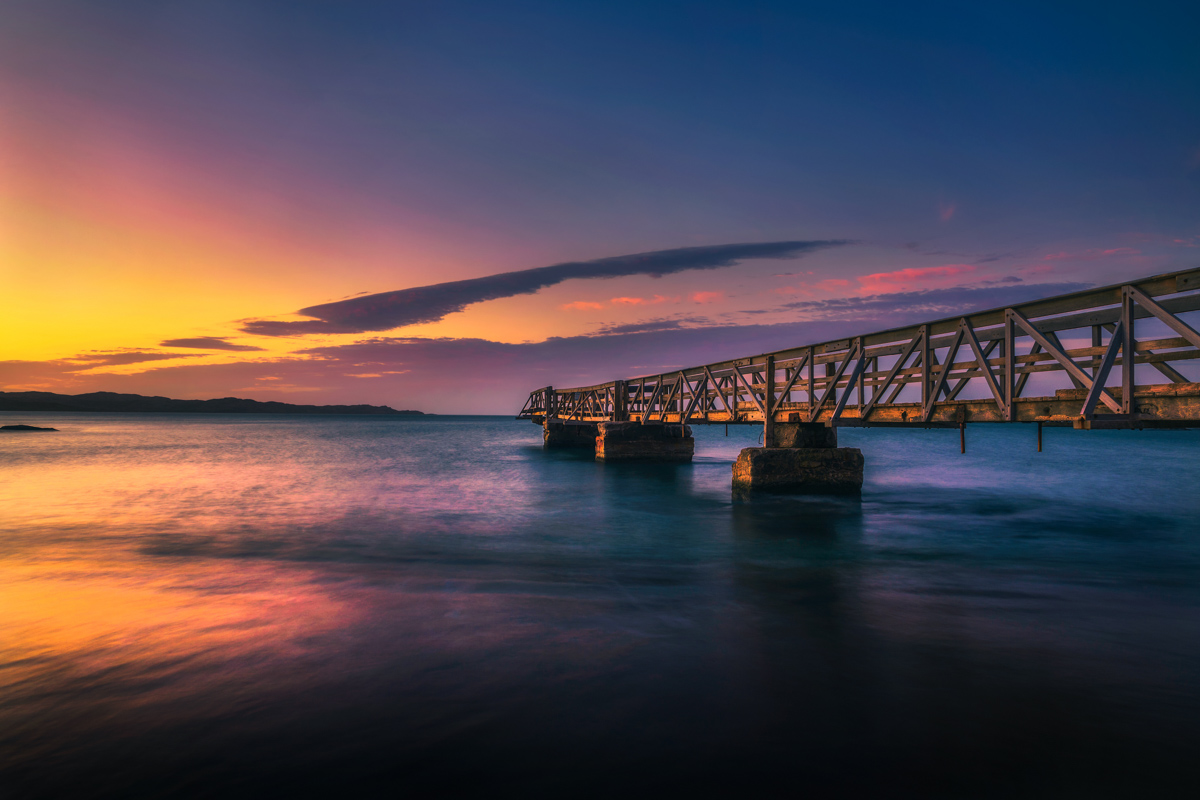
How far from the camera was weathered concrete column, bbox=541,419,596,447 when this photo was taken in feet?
177

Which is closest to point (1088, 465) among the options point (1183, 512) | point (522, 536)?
point (1183, 512)

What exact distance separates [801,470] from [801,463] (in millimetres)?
243

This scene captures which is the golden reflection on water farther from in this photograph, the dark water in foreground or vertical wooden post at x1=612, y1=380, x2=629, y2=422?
vertical wooden post at x1=612, y1=380, x2=629, y2=422

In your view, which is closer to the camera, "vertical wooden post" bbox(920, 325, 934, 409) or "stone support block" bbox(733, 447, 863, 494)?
"vertical wooden post" bbox(920, 325, 934, 409)

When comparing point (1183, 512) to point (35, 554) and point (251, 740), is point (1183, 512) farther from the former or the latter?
point (35, 554)

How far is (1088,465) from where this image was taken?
41.8m

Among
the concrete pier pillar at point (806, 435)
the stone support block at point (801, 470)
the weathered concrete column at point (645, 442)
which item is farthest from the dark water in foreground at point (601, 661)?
the weathered concrete column at point (645, 442)

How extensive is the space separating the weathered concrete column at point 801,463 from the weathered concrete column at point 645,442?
1484 cm

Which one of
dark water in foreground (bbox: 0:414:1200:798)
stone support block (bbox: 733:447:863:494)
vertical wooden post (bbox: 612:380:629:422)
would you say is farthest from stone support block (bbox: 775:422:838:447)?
vertical wooden post (bbox: 612:380:629:422)

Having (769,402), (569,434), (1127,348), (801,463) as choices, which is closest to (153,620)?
(1127,348)

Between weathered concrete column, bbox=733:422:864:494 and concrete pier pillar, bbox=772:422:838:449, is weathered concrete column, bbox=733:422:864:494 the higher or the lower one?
the lower one

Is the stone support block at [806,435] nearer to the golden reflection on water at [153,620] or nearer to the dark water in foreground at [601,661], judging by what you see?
the dark water in foreground at [601,661]

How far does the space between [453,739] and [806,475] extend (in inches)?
664

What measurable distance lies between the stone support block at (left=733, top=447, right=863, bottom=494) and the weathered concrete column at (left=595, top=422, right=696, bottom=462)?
48.8ft
